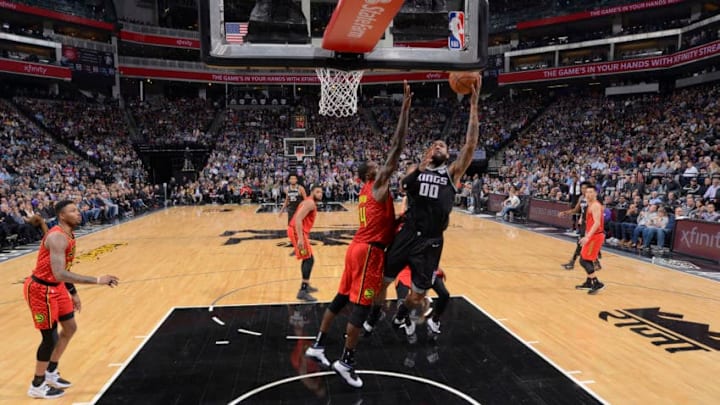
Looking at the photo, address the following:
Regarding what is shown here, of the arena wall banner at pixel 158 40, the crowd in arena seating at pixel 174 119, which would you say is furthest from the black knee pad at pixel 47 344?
the arena wall banner at pixel 158 40

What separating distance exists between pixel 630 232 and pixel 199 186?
1921cm

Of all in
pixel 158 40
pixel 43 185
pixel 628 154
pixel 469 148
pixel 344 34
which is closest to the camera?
pixel 469 148

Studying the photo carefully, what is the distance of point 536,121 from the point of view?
29016 mm

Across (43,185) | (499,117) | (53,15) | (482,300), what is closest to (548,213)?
(482,300)

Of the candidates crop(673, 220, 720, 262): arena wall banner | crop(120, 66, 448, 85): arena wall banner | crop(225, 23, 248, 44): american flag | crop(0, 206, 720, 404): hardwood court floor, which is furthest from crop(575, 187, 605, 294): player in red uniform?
crop(120, 66, 448, 85): arena wall banner

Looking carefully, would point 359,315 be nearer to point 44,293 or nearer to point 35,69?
point 44,293

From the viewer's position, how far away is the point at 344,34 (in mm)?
5230

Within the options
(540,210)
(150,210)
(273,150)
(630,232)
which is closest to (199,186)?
(150,210)

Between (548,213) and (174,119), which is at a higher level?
(174,119)

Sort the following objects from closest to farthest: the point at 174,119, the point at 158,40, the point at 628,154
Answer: the point at 628,154
the point at 174,119
the point at 158,40

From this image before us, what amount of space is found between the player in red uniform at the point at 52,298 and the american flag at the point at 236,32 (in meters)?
2.53

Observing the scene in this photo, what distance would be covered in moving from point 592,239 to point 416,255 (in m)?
3.74

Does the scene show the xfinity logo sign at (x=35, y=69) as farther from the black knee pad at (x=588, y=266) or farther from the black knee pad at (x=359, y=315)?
the black knee pad at (x=588, y=266)

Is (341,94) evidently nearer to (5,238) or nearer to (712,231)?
(712,231)
